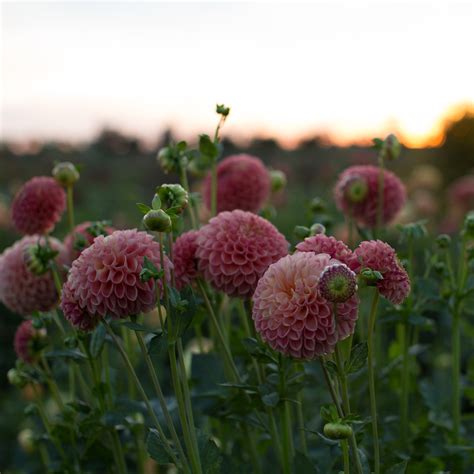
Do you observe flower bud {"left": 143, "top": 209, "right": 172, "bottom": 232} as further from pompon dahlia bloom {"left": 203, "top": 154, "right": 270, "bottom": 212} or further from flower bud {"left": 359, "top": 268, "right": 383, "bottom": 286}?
pompon dahlia bloom {"left": 203, "top": 154, "right": 270, "bottom": 212}

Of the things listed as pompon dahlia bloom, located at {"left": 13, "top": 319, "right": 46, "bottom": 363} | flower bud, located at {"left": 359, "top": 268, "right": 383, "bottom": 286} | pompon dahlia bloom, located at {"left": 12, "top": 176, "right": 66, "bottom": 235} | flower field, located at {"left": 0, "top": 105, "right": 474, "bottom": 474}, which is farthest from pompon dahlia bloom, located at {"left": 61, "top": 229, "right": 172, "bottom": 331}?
pompon dahlia bloom, located at {"left": 12, "top": 176, "right": 66, "bottom": 235}

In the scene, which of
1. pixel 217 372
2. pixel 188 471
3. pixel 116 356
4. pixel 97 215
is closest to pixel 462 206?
pixel 116 356

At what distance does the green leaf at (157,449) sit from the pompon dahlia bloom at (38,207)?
0.58 metres

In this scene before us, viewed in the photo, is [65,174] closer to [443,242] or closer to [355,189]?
[355,189]

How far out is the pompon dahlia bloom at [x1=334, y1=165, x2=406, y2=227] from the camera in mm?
1565

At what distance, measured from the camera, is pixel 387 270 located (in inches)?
36.5

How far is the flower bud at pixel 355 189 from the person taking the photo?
1538 mm

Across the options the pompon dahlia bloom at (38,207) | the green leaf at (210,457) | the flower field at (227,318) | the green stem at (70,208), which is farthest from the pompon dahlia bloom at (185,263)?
the pompon dahlia bloom at (38,207)

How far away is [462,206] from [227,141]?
693 centimetres

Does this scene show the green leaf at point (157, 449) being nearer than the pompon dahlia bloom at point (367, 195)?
Yes

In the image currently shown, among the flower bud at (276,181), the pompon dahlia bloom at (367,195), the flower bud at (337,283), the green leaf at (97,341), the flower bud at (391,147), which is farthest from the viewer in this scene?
the flower bud at (276,181)

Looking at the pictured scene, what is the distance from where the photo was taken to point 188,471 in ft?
3.42

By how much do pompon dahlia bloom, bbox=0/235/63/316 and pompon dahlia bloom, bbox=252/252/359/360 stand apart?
61cm

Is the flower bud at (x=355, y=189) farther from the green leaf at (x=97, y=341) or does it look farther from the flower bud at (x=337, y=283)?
the flower bud at (x=337, y=283)
